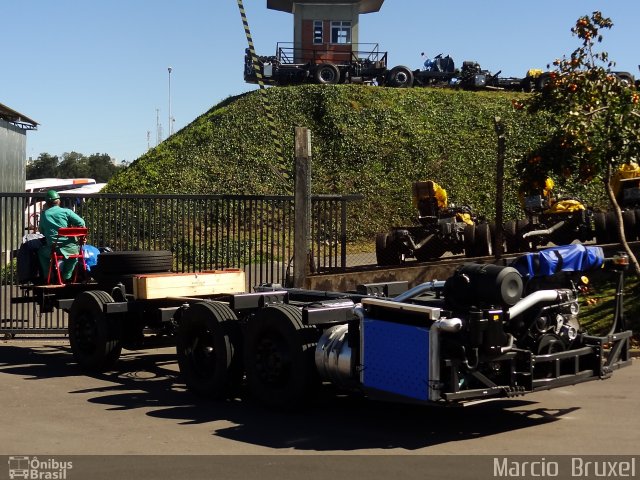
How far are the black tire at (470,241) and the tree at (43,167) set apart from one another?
96012 mm

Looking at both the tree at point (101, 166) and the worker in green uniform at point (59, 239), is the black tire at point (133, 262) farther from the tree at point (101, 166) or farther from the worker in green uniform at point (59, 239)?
the tree at point (101, 166)

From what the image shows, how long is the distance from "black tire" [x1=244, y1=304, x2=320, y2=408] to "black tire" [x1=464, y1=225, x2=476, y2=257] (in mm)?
8012

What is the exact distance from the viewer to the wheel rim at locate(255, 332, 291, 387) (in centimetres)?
911

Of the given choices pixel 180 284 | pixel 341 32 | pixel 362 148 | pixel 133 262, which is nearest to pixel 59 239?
pixel 133 262

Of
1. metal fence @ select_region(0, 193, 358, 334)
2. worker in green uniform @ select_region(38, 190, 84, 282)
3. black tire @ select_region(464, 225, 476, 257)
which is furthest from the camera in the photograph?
black tire @ select_region(464, 225, 476, 257)

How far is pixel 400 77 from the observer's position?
43781 mm

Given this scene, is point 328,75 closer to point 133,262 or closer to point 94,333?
point 133,262

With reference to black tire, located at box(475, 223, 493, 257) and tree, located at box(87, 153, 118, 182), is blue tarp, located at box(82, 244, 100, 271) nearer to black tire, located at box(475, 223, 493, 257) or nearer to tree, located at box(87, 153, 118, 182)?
black tire, located at box(475, 223, 493, 257)

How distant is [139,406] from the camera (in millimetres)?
9602

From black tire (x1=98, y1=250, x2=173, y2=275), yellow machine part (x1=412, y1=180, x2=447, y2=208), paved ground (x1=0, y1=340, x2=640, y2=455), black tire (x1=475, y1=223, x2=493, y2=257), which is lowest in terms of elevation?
paved ground (x1=0, y1=340, x2=640, y2=455)

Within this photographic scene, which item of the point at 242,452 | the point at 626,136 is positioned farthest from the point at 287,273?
the point at 242,452

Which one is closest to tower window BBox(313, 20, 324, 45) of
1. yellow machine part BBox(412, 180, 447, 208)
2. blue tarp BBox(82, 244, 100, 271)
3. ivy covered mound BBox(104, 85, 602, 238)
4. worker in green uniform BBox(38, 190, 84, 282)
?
ivy covered mound BBox(104, 85, 602, 238)

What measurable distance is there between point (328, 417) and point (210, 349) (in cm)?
163
